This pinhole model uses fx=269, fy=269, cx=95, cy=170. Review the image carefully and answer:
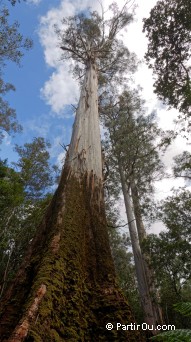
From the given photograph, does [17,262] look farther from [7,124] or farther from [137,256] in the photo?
[7,124]

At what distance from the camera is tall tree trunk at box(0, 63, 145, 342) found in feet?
4.92

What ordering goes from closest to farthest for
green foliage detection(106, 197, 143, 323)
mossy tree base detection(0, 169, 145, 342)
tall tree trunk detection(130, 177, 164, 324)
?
mossy tree base detection(0, 169, 145, 342)
tall tree trunk detection(130, 177, 164, 324)
green foliage detection(106, 197, 143, 323)

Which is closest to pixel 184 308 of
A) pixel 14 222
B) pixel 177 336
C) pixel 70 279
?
pixel 177 336

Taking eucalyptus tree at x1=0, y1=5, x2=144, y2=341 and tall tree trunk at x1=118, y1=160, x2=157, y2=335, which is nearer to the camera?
eucalyptus tree at x1=0, y1=5, x2=144, y2=341

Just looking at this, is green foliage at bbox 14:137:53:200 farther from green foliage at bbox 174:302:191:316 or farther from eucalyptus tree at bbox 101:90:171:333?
green foliage at bbox 174:302:191:316

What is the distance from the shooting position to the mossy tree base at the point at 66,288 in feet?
4.88

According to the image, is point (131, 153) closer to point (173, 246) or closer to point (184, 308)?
point (173, 246)

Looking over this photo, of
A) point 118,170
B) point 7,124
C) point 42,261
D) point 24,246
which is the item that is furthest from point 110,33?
point 42,261

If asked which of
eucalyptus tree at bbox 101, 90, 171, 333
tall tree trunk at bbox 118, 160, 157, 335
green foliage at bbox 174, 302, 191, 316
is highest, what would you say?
eucalyptus tree at bbox 101, 90, 171, 333

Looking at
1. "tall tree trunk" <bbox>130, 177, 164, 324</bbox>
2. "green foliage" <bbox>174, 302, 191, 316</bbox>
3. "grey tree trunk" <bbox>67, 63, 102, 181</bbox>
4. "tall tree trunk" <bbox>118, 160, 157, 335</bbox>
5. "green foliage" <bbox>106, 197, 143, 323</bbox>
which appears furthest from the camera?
"green foliage" <bbox>106, 197, 143, 323</bbox>

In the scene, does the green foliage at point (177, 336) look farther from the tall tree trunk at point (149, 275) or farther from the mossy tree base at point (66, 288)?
the tall tree trunk at point (149, 275)

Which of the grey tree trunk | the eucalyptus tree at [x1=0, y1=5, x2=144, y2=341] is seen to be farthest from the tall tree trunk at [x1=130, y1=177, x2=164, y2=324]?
the eucalyptus tree at [x1=0, y1=5, x2=144, y2=341]

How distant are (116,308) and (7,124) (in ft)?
55.9

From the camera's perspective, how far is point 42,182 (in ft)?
58.5
